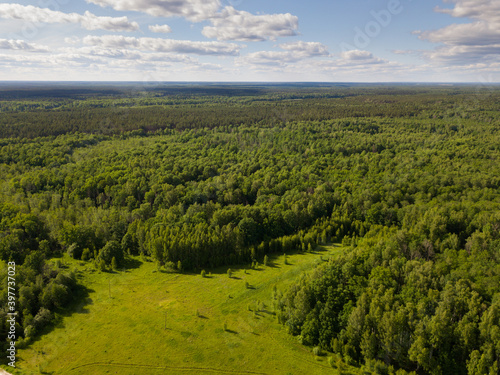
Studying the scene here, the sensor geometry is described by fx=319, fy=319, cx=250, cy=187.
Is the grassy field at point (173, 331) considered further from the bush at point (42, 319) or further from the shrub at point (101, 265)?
the bush at point (42, 319)

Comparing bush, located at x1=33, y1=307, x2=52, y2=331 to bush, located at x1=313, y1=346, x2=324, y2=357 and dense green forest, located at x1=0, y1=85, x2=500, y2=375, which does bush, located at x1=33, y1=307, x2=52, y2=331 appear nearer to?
dense green forest, located at x1=0, y1=85, x2=500, y2=375

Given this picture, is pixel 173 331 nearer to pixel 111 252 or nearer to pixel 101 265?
pixel 101 265

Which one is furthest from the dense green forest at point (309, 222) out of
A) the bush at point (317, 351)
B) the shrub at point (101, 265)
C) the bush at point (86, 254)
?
the shrub at point (101, 265)

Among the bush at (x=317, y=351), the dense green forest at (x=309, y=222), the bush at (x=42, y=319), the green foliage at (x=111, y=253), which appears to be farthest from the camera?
the green foliage at (x=111, y=253)

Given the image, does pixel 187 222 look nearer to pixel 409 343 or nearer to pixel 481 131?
pixel 409 343

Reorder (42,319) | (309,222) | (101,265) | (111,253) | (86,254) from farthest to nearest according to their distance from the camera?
(309,222)
(86,254)
(111,253)
(101,265)
(42,319)

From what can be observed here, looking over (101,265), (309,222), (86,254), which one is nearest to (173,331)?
(101,265)

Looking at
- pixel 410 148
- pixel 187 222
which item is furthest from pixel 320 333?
pixel 410 148
